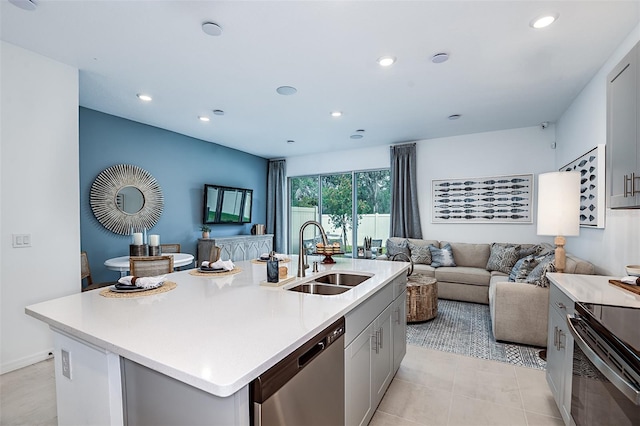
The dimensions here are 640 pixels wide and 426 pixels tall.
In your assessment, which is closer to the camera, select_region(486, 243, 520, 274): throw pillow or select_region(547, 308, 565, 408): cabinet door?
select_region(547, 308, 565, 408): cabinet door

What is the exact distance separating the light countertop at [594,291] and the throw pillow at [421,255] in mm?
2895

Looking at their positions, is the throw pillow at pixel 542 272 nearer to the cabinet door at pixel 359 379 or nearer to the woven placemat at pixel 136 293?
the cabinet door at pixel 359 379

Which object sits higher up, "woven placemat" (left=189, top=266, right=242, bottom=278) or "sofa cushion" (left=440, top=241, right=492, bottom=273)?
"woven placemat" (left=189, top=266, right=242, bottom=278)

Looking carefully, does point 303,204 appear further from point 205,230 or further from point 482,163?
point 482,163

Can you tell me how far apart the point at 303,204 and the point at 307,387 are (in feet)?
19.8

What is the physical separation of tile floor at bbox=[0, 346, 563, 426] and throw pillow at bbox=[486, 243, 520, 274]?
210 centimetres

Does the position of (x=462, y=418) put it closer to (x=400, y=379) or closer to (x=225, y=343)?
(x=400, y=379)

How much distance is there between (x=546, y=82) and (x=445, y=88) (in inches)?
40.4

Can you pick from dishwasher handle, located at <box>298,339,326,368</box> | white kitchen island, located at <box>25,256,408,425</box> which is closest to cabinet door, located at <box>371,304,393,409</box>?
white kitchen island, located at <box>25,256,408,425</box>

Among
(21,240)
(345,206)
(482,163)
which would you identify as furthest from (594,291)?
(345,206)

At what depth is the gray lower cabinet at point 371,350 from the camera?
1.54 m

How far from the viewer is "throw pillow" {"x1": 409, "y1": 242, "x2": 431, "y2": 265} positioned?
5078mm

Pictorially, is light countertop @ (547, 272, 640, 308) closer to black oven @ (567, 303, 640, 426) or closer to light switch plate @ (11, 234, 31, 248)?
black oven @ (567, 303, 640, 426)

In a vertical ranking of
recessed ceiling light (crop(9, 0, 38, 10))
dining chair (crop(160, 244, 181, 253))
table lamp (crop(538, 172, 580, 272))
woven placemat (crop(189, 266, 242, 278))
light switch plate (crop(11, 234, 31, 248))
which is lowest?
dining chair (crop(160, 244, 181, 253))
